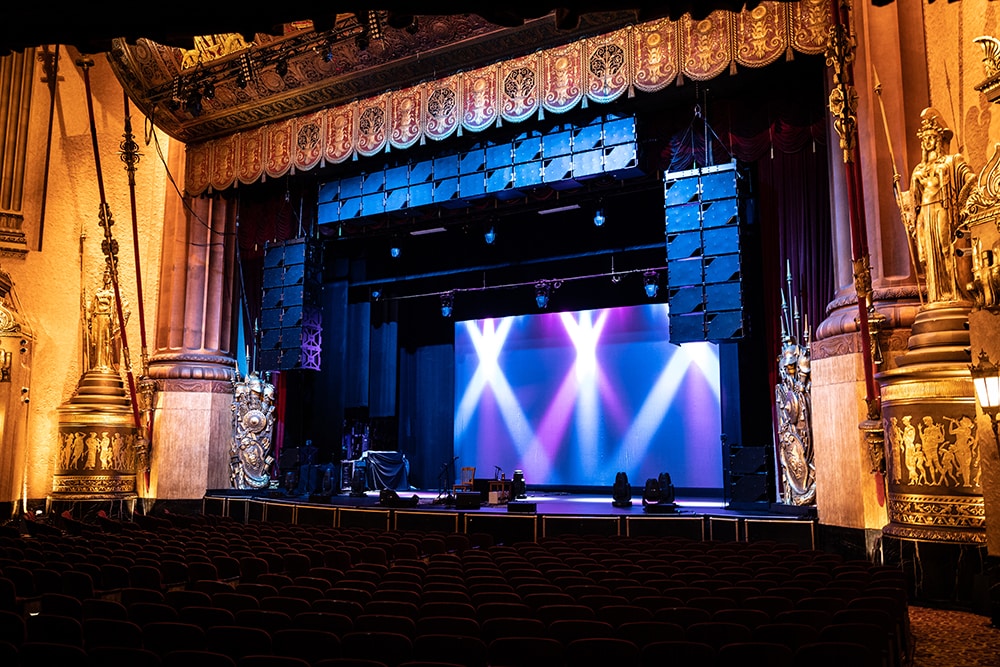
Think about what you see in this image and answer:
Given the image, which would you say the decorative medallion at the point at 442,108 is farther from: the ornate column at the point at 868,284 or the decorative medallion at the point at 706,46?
the ornate column at the point at 868,284

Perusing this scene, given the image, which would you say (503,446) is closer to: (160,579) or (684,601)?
(160,579)

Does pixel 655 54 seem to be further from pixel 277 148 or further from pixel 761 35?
pixel 277 148

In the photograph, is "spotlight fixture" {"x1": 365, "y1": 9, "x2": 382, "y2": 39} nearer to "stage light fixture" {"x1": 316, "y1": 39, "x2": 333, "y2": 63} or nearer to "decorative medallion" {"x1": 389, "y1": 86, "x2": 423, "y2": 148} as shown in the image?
"stage light fixture" {"x1": 316, "y1": 39, "x2": 333, "y2": 63}

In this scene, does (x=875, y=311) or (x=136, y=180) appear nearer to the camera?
(x=875, y=311)

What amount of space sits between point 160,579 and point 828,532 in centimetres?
783

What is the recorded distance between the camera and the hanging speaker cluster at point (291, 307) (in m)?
16.4

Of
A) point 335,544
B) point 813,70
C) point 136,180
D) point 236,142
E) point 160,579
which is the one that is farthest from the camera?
point 136,180

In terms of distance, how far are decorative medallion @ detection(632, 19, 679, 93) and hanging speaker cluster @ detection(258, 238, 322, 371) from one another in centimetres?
769

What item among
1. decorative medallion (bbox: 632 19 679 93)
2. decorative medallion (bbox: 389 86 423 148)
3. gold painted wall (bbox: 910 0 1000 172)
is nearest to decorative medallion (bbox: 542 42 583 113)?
decorative medallion (bbox: 632 19 679 93)

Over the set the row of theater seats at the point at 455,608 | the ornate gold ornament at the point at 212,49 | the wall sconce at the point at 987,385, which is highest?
the ornate gold ornament at the point at 212,49

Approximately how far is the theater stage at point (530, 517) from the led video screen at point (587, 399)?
4.30ft

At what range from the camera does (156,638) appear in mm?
4328

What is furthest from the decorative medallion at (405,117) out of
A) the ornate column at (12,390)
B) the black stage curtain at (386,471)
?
the ornate column at (12,390)

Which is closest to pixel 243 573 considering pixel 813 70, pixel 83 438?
pixel 83 438
